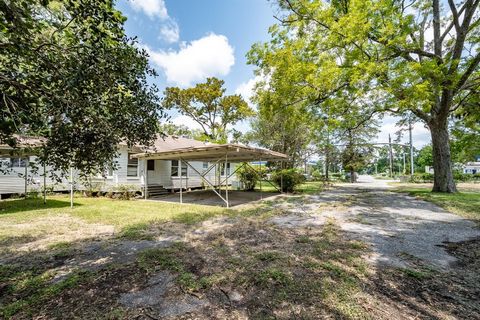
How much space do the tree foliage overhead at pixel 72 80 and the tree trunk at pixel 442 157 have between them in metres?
15.8

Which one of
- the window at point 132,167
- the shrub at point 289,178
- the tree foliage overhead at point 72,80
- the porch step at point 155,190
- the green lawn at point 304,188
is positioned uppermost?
the tree foliage overhead at point 72,80

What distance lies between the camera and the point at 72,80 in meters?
2.47

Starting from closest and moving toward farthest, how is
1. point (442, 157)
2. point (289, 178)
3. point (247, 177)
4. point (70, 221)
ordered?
point (70, 221) < point (442, 157) < point (289, 178) < point (247, 177)

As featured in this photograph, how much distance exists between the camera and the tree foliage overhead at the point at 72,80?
250cm

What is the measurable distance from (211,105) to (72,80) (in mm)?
27217

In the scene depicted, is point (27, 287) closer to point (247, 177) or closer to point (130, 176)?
point (130, 176)

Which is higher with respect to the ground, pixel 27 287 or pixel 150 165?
pixel 150 165

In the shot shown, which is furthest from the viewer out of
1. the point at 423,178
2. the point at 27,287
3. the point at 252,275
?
the point at 423,178

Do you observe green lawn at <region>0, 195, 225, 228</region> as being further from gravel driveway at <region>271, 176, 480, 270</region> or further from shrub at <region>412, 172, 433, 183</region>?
shrub at <region>412, 172, 433, 183</region>

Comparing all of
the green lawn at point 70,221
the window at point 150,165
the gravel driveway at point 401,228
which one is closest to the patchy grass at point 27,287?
the green lawn at point 70,221

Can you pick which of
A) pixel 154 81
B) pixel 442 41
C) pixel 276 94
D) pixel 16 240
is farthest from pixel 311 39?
pixel 16 240

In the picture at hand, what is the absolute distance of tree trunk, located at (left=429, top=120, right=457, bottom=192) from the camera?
12703 millimetres

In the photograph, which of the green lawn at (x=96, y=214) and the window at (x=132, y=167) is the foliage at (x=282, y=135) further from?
the green lawn at (x=96, y=214)

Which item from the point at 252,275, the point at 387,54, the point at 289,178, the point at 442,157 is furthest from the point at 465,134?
the point at 252,275
